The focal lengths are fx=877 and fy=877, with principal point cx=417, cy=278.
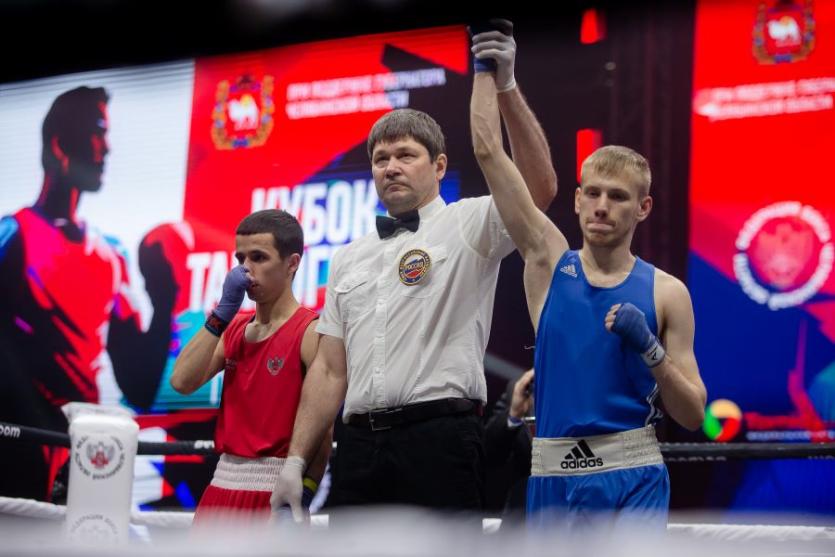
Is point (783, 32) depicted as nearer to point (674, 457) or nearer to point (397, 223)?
point (674, 457)

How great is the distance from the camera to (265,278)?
2.26 metres

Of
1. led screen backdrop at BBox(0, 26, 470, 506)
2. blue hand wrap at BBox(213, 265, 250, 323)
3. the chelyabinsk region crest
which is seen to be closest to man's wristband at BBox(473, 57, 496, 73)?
blue hand wrap at BBox(213, 265, 250, 323)

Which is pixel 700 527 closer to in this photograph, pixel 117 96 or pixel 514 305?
pixel 514 305

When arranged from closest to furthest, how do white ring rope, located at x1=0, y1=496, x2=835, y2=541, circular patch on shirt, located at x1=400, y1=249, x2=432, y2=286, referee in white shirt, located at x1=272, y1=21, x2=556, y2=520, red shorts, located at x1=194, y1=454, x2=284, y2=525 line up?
referee in white shirt, located at x1=272, y1=21, x2=556, y2=520 → circular patch on shirt, located at x1=400, y1=249, x2=432, y2=286 → red shorts, located at x1=194, y1=454, x2=284, y2=525 → white ring rope, located at x1=0, y1=496, x2=835, y2=541

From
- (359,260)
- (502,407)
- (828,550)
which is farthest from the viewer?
(502,407)

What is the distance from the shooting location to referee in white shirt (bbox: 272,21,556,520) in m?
1.79

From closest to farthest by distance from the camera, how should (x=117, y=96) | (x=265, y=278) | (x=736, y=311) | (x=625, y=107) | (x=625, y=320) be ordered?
(x=625, y=320) < (x=265, y=278) < (x=736, y=311) < (x=625, y=107) < (x=117, y=96)

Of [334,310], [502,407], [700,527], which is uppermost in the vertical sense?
[334,310]

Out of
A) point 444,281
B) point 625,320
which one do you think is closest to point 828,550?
point 625,320

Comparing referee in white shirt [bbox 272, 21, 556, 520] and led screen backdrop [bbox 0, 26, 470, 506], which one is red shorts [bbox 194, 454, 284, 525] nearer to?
referee in white shirt [bbox 272, 21, 556, 520]

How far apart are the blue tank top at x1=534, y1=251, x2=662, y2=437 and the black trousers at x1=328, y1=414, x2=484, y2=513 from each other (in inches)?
6.4

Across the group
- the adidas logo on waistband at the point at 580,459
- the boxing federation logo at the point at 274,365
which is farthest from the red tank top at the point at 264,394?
the adidas logo on waistband at the point at 580,459

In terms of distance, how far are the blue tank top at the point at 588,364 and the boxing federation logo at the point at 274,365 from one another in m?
0.68

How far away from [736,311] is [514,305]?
977 mm
